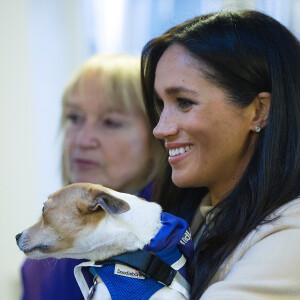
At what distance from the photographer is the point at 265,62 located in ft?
4.68

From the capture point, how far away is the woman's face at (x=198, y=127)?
1.42 metres

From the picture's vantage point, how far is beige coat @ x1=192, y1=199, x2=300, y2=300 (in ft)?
3.80

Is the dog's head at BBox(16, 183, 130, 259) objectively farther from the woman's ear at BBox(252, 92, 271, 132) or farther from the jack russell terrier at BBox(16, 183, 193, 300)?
the woman's ear at BBox(252, 92, 271, 132)

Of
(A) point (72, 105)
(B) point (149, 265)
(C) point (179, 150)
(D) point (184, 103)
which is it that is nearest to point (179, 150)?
(C) point (179, 150)

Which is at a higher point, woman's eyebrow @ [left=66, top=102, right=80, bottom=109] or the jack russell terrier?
woman's eyebrow @ [left=66, top=102, right=80, bottom=109]

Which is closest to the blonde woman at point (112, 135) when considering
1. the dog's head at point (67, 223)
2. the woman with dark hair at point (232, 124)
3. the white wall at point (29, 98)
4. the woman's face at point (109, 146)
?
the woman's face at point (109, 146)

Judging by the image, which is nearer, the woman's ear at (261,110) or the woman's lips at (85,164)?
the woman's ear at (261,110)

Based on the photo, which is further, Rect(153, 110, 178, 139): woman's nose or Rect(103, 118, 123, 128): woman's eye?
Rect(103, 118, 123, 128): woman's eye

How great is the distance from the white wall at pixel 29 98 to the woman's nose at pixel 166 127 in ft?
6.11

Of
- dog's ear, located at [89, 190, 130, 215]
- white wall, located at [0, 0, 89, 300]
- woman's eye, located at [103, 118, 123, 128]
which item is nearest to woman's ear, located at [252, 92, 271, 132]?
dog's ear, located at [89, 190, 130, 215]

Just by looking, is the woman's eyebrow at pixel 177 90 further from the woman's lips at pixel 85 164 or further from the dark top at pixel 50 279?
the woman's lips at pixel 85 164

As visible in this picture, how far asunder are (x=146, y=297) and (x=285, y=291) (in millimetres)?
302

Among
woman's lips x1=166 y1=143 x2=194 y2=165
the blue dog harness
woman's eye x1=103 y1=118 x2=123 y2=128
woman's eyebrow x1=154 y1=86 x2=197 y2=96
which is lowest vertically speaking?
the blue dog harness

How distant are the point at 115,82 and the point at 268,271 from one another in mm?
1317
